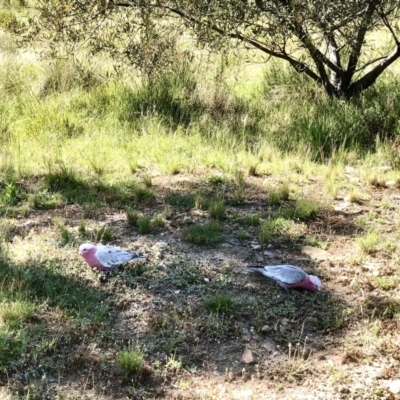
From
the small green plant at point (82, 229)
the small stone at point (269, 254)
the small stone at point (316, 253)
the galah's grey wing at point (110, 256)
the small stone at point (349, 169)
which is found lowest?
the small green plant at point (82, 229)

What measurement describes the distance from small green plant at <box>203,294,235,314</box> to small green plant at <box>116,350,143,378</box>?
1.93ft

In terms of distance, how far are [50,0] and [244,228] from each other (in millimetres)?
3166

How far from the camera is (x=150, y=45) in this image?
586 centimetres

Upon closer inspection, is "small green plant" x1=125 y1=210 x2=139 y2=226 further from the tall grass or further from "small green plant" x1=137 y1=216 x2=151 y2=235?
the tall grass

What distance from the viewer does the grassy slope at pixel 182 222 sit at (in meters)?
2.82

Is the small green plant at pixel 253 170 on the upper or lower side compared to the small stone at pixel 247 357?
upper

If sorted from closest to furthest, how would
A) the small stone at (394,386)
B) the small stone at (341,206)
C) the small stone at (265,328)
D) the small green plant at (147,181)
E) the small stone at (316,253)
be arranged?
1. the small stone at (394,386)
2. the small stone at (265,328)
3. the small stone at (316,253)
4. the small stone at (341,206)
5. the small green plant at (147,181)

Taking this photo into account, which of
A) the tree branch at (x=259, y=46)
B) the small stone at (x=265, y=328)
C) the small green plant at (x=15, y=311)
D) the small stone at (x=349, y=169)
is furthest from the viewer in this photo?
the tree branch at (x=259, y=46)

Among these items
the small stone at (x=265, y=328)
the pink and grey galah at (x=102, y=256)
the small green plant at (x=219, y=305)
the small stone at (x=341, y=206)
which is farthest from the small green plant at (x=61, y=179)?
the small stone at (x=265, y=328)

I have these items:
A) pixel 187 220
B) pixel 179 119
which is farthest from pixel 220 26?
pixel 187 220

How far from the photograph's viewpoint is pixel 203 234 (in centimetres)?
395

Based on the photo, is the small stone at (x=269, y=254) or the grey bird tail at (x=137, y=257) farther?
the small stone at (x=269, y=254)

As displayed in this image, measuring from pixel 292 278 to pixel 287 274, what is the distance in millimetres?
40

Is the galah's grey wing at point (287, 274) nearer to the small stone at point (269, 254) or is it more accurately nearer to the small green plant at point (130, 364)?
the small stone at point (269, 254)
